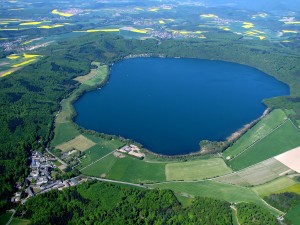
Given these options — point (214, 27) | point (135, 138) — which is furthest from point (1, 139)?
point (214, 27)

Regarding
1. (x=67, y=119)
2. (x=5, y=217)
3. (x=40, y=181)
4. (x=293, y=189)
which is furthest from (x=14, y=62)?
(x=293, y=189)

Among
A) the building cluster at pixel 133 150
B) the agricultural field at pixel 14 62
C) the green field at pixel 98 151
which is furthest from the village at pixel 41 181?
the agricultural field at pixel 14 62

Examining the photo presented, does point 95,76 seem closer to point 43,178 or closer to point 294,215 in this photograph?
point 43,178

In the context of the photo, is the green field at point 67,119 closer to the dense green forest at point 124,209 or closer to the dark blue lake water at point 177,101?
the dark blue lake water at point 177,101

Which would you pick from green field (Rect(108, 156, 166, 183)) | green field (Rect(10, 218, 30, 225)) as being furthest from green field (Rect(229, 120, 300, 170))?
green field (Rect(10, 218, 30, 225))

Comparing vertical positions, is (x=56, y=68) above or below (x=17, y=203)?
below

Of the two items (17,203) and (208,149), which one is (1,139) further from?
(208,149)

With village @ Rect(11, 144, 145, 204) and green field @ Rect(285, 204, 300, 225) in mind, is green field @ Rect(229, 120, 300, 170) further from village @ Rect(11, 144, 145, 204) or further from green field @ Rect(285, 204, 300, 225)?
village @ Rect(11, 144, 145, 204)
